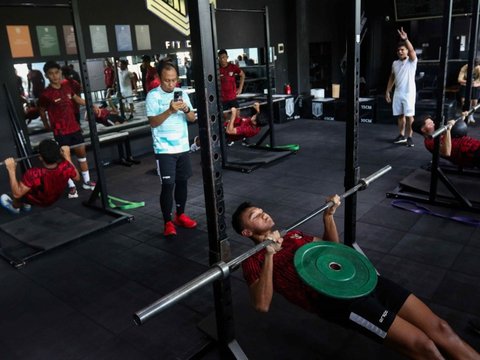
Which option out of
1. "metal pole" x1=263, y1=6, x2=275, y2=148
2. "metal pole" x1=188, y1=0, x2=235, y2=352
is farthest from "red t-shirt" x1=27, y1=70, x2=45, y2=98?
"metal pole" x1=188, y1=0, x2=235, y2=352

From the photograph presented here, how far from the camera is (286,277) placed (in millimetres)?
1659

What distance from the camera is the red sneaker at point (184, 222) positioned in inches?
126

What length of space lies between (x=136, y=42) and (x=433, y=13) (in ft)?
16.3

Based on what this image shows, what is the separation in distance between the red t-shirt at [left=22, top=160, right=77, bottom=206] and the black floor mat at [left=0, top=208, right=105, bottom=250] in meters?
0.31

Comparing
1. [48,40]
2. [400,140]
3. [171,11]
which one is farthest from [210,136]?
[171,11]

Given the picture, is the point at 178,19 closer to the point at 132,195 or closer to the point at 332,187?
the point at 132,195

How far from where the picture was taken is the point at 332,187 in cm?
391

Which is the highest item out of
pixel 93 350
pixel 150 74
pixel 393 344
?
pixel 150 74

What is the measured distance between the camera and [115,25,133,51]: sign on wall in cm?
502

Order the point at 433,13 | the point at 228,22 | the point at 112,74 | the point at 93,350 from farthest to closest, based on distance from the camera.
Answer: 1. the point at 433,13
2. the point at 228,22
3. the point at 112,74
4. the point at 93,350

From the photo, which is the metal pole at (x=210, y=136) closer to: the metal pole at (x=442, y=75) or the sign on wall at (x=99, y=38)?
the metal pole at (x=442, y=75)

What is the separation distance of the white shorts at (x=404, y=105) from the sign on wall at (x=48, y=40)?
3915 millimetres

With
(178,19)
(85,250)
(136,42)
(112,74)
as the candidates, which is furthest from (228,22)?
(85,250)

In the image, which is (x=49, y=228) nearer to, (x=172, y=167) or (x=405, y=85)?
(x=172, y=167)
